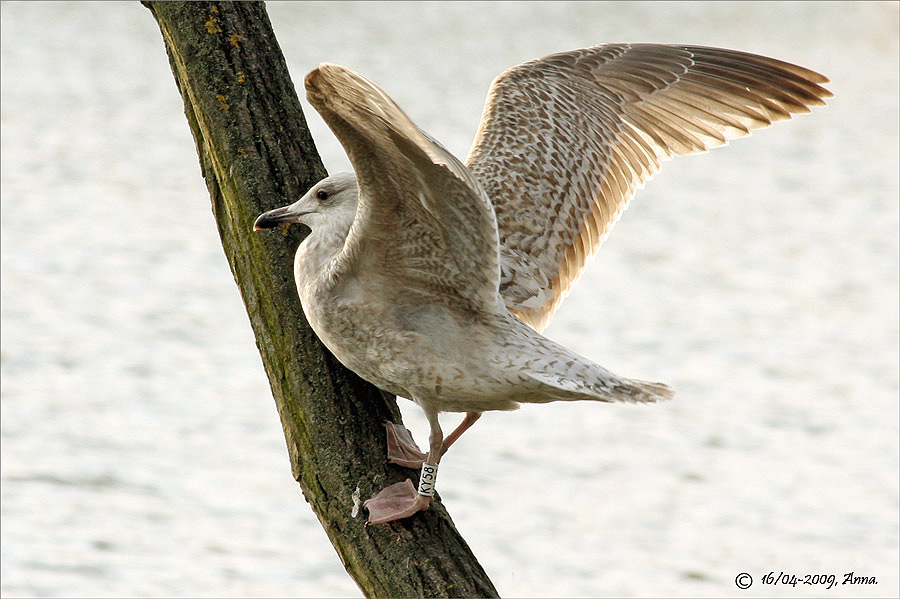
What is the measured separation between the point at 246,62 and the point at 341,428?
117 centimetres

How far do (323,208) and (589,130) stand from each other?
1192 millimetres

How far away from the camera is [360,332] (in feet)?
11.0

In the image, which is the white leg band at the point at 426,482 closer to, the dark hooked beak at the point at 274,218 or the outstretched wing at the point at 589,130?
the outstretched wing at the point at 589,130

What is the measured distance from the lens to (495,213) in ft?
11.6

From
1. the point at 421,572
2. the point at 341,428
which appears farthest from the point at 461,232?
the point at 421,572

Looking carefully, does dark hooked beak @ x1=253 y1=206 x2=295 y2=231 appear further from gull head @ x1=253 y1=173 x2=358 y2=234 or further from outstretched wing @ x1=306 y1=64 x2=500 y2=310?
outstretched wing @ x1=306 y1=64 x2=500 y2=310

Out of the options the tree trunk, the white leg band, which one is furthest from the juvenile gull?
the tree trunk

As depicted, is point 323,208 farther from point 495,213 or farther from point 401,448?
point 401,448

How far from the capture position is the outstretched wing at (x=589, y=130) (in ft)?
13.0

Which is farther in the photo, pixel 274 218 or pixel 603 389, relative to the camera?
pixel 274 218

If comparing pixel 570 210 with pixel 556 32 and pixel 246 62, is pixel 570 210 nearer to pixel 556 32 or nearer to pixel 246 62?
pixel 246 62

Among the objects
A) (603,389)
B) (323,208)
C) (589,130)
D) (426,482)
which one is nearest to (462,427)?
(426,482)

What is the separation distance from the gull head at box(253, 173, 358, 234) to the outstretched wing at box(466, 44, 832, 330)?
1.84 ft

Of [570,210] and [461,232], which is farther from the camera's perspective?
[570,210]
